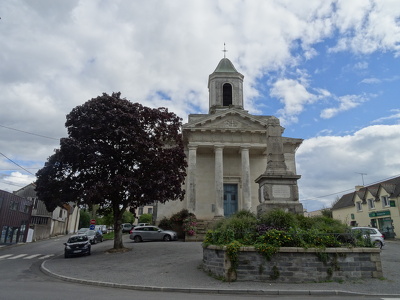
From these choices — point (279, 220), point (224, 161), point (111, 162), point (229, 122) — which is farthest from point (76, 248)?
point (229, 122)

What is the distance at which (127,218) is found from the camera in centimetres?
7262

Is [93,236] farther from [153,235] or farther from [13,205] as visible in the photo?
[13,205]

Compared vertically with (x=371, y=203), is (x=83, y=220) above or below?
below

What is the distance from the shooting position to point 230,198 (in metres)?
29.3

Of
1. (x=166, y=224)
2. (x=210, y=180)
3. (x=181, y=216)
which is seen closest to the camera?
(x=181, y=216)

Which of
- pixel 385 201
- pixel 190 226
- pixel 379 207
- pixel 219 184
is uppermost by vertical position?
pixel 219 184

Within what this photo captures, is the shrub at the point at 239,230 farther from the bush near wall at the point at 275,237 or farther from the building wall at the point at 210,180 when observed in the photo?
the building wall at the point at 210,180

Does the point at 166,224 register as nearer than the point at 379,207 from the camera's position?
Yes

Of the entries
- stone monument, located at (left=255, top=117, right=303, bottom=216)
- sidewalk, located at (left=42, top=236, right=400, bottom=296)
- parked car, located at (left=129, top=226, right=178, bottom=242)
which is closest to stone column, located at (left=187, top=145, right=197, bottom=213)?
parked car, located at (left=129, top=226, right=178, bottom=242)

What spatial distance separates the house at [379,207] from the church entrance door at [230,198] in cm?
1031

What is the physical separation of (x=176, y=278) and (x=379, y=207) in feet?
109

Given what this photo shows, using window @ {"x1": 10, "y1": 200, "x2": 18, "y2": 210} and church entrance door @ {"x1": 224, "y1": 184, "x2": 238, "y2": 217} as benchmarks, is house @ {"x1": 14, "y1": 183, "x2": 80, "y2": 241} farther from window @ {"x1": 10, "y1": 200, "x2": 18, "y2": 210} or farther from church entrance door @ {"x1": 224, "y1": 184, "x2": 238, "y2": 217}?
church entrance door @ {"x1": 224, "y1": 184, "x2": 238, "y2": 217}

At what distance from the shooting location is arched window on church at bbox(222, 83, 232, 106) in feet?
112

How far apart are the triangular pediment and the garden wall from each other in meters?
19.0
